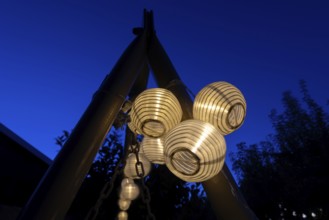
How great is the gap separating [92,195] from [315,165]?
1280 centimetres

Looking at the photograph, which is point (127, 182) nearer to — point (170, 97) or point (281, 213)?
point (170, 97)

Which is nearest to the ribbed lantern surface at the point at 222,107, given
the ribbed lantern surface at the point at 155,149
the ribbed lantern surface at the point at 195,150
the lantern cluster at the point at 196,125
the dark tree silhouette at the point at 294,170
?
the lantern cluster at the point at 196,125

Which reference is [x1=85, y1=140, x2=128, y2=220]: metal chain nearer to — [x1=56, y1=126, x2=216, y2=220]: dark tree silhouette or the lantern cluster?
the lantern cluster

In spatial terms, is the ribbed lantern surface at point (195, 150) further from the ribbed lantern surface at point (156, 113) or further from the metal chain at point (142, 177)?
the metal chain at point (142, 177)

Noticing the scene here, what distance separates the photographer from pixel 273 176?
19.2 meters

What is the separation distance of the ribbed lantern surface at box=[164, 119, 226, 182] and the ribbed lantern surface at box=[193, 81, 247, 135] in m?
0.14

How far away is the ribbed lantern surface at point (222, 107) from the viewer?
165cm

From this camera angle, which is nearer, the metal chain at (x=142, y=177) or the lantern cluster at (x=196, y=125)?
the lantern cluster at (x=196, y=125)

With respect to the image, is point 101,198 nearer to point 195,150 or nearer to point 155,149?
point 155,149

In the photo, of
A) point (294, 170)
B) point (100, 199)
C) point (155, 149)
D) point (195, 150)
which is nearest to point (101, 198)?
point (100, 199)

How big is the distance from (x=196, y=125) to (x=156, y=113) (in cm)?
42

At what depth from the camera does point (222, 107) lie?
5.46 ft

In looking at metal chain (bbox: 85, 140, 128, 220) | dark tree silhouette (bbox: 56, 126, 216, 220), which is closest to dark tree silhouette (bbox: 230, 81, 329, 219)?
dark tree silhouette (bbox: 56, 126, 216, 220)

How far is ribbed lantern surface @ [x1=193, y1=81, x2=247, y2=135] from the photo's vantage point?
165 centimetres
